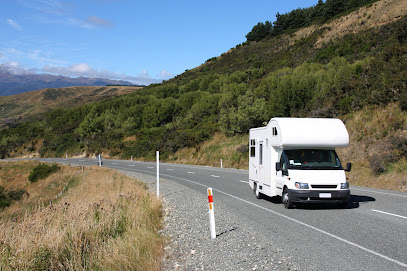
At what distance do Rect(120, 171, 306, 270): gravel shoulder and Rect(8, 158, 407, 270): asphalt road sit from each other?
0.34m

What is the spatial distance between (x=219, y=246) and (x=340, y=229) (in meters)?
3.01

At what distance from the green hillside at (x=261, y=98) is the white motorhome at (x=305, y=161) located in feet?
25.3

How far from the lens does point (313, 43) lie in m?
66.9

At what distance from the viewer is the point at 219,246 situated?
774 centimetres

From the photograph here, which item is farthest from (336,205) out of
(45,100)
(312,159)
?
(45,100)

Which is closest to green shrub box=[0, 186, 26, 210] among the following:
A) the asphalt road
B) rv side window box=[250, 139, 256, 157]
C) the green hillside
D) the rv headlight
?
the green hillside

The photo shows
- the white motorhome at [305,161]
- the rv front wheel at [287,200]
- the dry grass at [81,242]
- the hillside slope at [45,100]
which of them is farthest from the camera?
the hillside slope at [45,100]

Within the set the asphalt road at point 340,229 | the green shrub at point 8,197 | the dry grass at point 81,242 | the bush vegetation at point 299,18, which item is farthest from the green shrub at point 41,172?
the bush vegetation at point 299,18

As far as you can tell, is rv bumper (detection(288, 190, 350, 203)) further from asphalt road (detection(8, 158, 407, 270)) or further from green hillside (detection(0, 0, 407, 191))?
green hillside (detection(0, 0, 407, 191))

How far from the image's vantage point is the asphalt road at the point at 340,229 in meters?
6.28

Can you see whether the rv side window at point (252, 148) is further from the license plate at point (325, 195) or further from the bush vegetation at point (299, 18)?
the bush vegetation at point (299, 18)

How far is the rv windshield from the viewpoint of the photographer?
12.2 m

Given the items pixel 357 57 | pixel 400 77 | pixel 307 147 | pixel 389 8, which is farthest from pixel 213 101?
pixel 307 147

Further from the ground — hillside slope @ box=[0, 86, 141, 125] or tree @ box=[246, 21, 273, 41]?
tree @ box=[246, 21, 273, 41]
